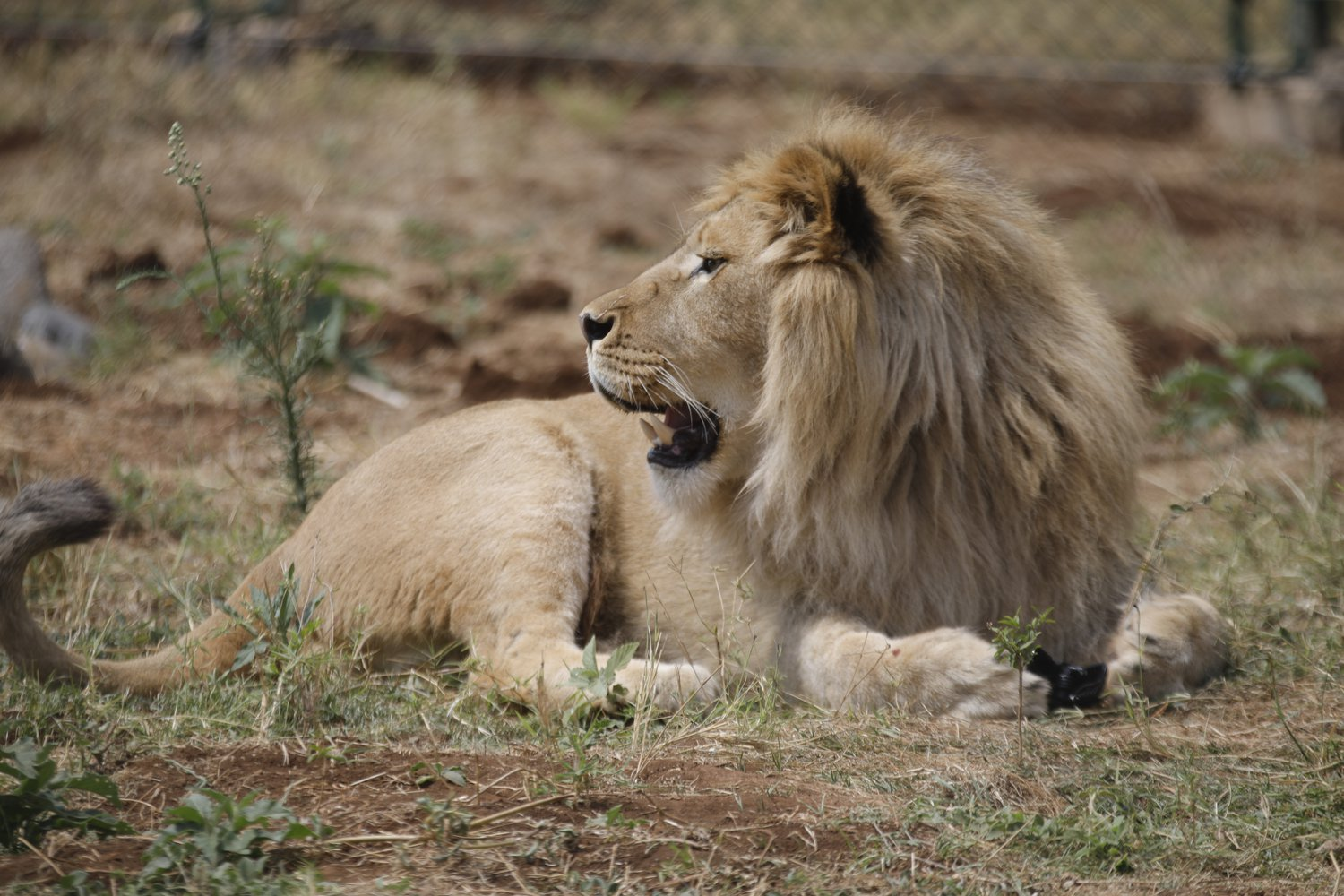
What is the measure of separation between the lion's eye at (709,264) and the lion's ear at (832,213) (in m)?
0.22

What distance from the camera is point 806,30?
11.4 meters

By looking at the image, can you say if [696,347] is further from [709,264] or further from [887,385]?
[887,385]

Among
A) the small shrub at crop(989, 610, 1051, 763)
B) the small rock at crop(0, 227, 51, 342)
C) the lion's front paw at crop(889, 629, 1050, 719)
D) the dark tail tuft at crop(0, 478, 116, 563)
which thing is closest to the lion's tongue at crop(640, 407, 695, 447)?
the lion's front paw at crop(889, 629, 1050, 719)

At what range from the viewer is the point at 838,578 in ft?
11.0

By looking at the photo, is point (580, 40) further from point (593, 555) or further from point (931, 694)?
point (931, 694)

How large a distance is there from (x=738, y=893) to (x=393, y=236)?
565 centimetres

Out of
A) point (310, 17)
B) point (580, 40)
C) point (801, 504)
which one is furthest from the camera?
point (580, 40)

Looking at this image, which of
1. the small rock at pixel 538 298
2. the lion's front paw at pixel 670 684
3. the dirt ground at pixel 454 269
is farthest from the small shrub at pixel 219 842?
the small rock at pixel 538 298

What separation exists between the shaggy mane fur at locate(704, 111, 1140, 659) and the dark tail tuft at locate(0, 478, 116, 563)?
141cm

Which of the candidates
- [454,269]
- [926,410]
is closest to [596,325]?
[926,410]

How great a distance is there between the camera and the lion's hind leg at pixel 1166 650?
126 inches

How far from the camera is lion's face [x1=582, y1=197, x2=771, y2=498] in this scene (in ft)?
10.9

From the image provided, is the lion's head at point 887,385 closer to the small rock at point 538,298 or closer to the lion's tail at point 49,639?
the lion's tail at point 49,639

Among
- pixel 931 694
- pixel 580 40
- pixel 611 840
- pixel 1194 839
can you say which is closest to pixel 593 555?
pixel 931 694
